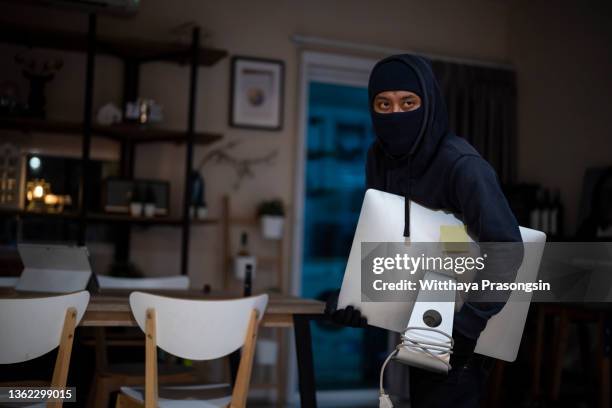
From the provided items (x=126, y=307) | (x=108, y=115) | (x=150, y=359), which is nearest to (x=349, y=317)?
(x=150, y=359)

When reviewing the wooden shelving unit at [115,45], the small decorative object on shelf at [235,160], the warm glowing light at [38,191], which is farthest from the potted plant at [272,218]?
the warm glowing light at [38,191]

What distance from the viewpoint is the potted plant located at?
14.3 feet

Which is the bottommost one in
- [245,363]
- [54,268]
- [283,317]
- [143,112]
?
[245,363]

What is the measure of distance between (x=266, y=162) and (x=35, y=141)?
1435mm

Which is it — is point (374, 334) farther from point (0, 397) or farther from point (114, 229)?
point (0, 397)

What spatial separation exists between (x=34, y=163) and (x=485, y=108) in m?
3.04

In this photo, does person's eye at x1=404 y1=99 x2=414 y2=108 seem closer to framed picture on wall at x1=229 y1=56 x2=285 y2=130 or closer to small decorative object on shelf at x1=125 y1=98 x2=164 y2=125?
small decorative object on shelf at x1=125 y1=98 x2=164 y2=125

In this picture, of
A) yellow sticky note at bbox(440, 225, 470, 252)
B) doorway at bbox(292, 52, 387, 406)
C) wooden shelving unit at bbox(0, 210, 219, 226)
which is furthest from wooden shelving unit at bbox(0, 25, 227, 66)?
yellow sticky note at bbox(440, 225, 470, 252)

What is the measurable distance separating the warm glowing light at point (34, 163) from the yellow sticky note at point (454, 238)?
3159mm

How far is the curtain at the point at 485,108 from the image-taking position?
482 cm

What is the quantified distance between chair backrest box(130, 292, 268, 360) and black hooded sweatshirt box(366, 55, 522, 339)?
65 centimetres

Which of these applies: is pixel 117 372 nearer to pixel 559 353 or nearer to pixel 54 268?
pixel 54 268

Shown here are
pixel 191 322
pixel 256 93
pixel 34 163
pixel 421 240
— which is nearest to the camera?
pixel 421 240

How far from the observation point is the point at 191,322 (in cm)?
205
